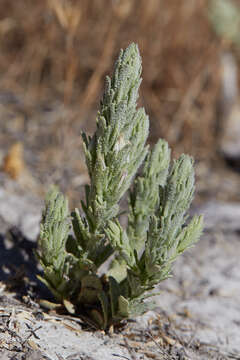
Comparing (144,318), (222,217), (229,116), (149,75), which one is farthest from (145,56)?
(144,318)

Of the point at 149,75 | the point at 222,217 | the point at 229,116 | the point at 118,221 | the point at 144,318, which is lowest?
the point at 144,318

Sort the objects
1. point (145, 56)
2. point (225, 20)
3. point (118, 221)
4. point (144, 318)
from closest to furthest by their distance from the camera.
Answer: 1. point (118, 221)
2. point (144, 318)
3. point (225, 20)
4. point (145, 56)

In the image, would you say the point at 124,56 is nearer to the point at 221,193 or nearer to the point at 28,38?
the point at 221,193

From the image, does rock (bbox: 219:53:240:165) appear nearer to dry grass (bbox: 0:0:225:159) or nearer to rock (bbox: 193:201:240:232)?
dry grass (bbox: 0:0:225:159)

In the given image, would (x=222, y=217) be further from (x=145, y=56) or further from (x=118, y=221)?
(x=145, y=56)

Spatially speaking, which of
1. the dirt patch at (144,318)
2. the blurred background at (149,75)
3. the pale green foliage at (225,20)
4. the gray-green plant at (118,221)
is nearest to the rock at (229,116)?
the blurred background at (149,75)
